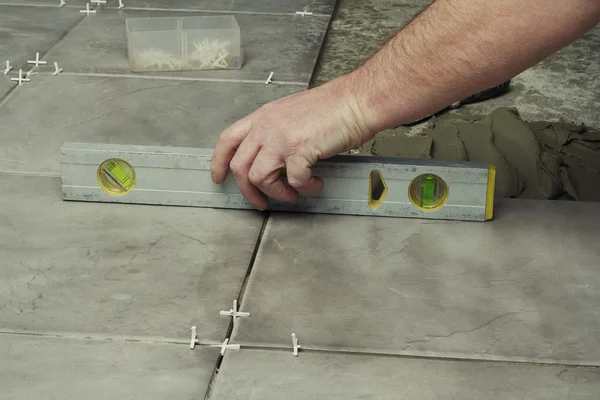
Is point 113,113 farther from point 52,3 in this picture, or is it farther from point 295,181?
point 52,3

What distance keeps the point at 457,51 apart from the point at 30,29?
91.7 inches

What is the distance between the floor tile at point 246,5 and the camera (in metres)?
3.96

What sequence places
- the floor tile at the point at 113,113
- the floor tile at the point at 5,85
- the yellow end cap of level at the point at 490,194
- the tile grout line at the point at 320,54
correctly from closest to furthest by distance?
the yellow end cap of level at the point at 490,194, the floor tile at the point at 113,113, the floor tile at the point at 5,85, the tile grout line at the point at 320,54

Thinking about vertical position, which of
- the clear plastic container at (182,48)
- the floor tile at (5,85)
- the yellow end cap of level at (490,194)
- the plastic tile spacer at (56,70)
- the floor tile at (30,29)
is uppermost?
the floor tile at (30,29)

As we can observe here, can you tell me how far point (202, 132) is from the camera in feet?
8.94

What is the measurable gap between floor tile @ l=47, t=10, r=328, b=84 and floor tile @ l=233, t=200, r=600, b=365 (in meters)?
A: 1.13

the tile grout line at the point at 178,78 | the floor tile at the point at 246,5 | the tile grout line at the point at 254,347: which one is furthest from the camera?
the floor tile at the point at 246,5

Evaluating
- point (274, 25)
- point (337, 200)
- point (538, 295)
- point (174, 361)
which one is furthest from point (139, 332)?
point (274, 25)

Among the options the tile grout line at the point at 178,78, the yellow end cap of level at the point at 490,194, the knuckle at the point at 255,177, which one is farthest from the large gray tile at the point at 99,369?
the tile grout line at the point at 178,78

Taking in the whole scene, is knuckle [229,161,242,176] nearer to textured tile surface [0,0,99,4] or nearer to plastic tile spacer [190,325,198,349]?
plastic tile spacer [190,325,198,349]

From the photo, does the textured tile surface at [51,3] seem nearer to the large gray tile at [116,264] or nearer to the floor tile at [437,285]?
the large gray tile at [116,264]

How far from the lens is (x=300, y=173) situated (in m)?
2.06

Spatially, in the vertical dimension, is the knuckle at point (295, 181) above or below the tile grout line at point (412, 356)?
above

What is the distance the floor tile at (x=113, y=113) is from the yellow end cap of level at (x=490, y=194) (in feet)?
2.79
